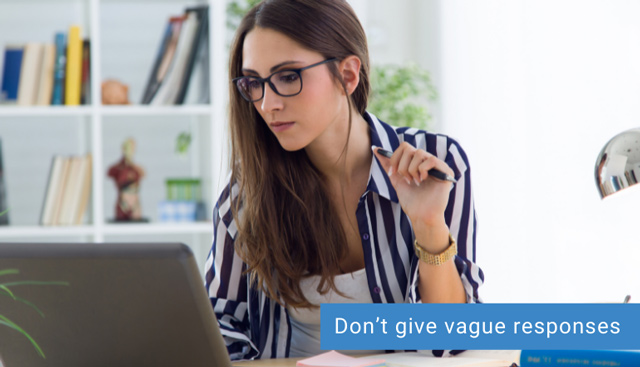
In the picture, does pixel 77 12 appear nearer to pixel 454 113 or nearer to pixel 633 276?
pixel 454 113

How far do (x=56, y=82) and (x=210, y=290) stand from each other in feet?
4.65

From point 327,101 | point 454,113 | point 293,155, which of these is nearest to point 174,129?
point 454,113

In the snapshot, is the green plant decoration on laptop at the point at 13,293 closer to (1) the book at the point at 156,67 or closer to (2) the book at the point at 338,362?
(2) the book at the point at 338,362

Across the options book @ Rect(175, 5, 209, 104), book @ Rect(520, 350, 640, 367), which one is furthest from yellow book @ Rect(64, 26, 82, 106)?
book @ Rect(520, 350, 640, 367)

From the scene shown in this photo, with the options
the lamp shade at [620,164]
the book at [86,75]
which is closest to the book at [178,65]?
the book at [86,75]

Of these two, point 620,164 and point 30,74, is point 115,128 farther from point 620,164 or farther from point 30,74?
point 620,164

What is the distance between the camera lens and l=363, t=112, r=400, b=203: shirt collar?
4.55ft

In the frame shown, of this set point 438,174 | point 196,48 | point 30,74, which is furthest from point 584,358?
point 30,74

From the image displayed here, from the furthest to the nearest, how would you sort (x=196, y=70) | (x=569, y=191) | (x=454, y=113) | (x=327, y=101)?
1. (x=454, y=113)
2. (x=196, y=70)
3. (x=569, y=191)
4. (x=327, y=101)

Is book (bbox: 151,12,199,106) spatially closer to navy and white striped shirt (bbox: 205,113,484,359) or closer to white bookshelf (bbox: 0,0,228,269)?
white bookshelf (bbox: 0,0,228,269)

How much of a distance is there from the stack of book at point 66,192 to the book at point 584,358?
1993mm

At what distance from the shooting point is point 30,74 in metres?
2.45

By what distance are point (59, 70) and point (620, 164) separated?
204 centimetres

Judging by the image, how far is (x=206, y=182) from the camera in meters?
2.64
